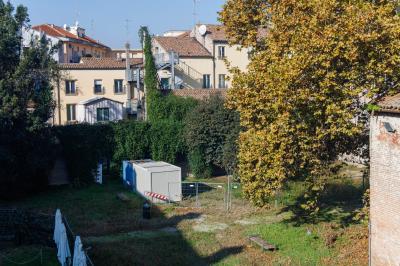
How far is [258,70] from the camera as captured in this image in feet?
60.8

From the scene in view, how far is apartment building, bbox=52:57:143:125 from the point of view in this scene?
44.6m

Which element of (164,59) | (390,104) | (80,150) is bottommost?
(80,150)

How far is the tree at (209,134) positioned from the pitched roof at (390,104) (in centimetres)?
1474

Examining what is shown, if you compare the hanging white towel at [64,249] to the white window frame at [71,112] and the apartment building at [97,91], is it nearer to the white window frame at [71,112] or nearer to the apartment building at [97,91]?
the apartment building at [97,91]

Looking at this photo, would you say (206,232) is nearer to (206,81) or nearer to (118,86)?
(118,86)

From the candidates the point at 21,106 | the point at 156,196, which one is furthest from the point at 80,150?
the point at 156,196

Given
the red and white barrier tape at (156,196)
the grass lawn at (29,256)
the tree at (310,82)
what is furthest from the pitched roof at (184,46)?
the grass lawn at (29,256)

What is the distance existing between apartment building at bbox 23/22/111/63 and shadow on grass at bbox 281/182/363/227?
33485 mm

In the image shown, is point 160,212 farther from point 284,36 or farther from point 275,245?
point 284,36

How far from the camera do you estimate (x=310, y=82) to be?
1728cm

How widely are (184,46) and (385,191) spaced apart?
36.6m

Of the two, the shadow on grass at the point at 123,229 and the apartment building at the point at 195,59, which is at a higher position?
the apartment building at the point at 195,59

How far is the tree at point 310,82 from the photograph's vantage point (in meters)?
16.6

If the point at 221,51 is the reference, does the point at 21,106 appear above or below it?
below
